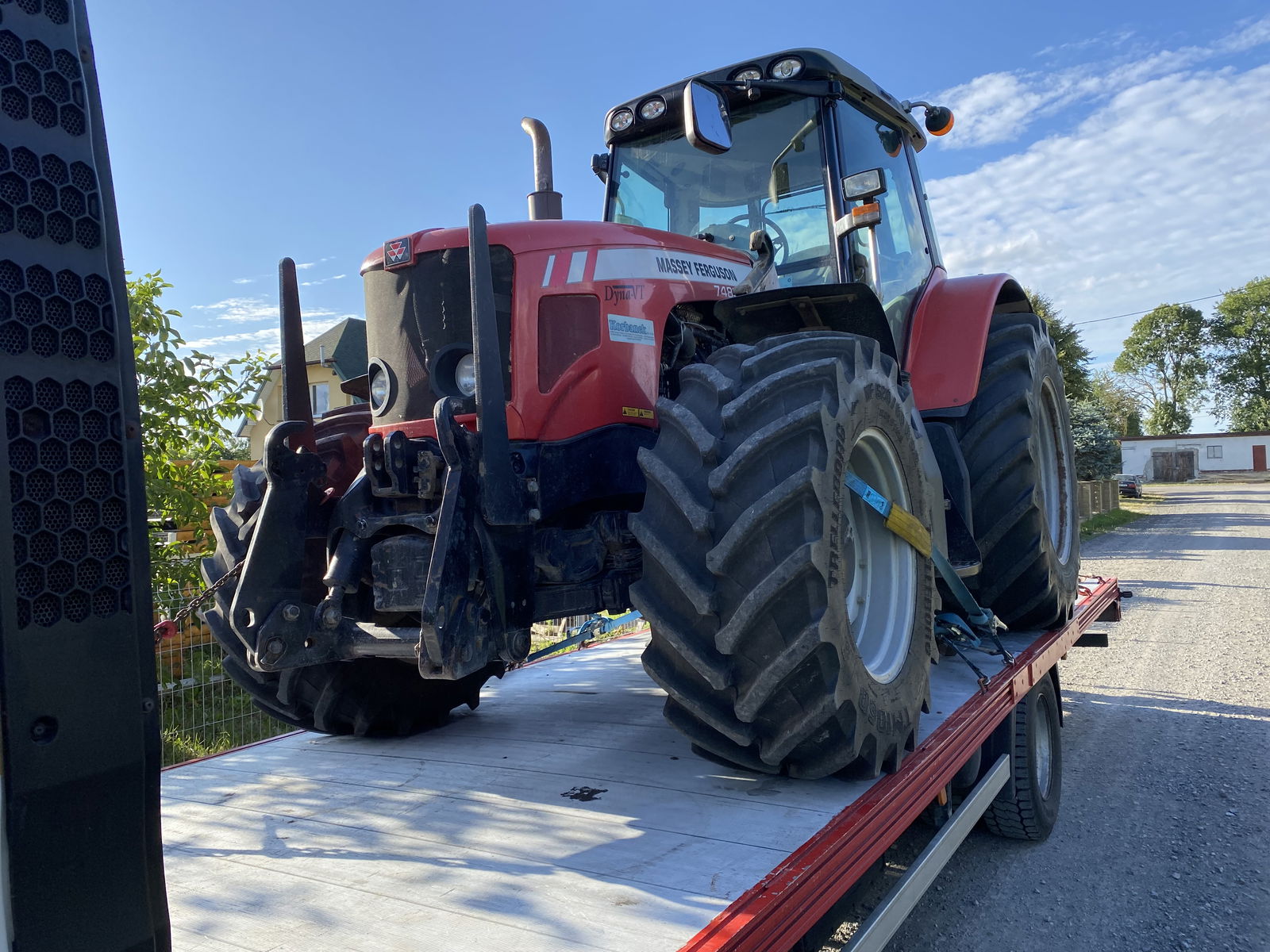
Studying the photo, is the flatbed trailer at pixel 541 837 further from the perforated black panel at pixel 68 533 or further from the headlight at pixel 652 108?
the headlight at pixel 652 108

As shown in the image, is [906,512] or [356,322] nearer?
[906,512]

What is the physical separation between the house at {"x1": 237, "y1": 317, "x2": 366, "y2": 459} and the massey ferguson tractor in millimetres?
423

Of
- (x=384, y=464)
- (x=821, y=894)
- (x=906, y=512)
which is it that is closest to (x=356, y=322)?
(x=384, y=464)

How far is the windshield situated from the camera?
4117 mm

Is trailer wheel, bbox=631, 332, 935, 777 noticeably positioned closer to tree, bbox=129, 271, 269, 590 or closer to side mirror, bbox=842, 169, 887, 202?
side mirror, bbox=842, 169, 887, 202

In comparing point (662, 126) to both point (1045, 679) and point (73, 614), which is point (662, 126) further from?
point (73, 614)

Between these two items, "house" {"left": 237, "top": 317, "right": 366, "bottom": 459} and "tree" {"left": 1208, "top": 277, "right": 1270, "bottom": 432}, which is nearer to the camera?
"house" {"left": 237, "top": 317, "right": 366, "bottom": 459}

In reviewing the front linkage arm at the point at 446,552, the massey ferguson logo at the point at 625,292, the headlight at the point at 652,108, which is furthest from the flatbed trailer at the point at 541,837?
the headlight at the point at 652,108

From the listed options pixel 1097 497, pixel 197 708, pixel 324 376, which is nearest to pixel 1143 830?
pixel 197 708

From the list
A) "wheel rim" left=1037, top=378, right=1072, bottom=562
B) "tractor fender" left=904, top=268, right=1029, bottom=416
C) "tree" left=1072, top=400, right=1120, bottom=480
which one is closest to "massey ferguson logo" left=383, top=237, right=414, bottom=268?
"tractor fender" left=904, top=268, right=1029, bottom=416

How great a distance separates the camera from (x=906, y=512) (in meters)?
3.02

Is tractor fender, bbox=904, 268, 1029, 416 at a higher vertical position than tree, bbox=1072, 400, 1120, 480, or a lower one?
higher

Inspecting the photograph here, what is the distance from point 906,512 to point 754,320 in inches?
39.0

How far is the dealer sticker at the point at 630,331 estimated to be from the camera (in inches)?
123
